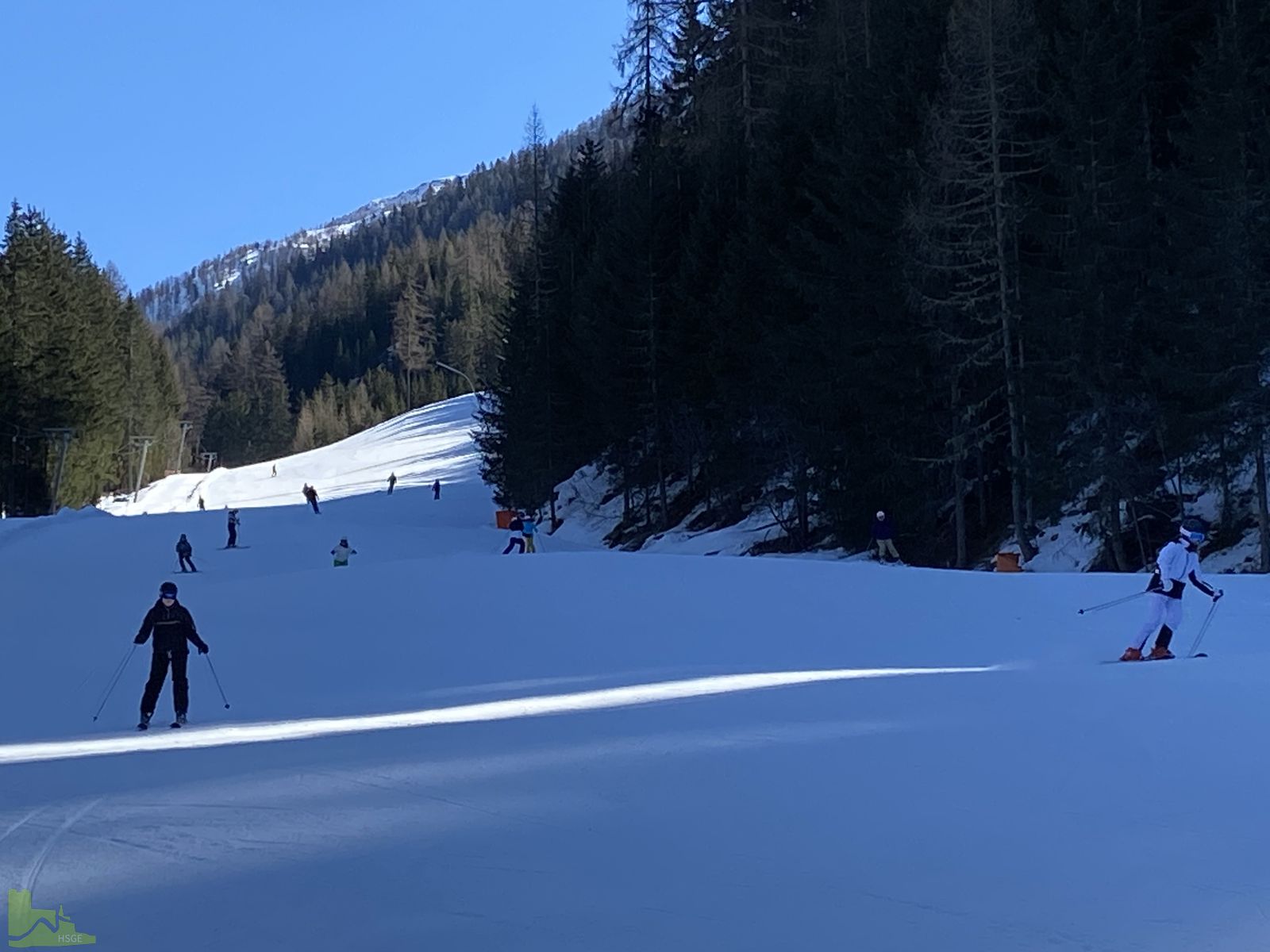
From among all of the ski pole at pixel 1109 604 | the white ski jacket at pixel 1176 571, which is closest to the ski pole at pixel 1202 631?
the white ski jacket at pixel 1176 571

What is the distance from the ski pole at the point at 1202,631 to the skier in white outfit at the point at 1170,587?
437 millimetres

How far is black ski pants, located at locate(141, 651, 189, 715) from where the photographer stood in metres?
13.2

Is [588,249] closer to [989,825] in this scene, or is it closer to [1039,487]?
[1039,487]

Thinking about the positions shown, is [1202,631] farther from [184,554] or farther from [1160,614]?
[184,554]

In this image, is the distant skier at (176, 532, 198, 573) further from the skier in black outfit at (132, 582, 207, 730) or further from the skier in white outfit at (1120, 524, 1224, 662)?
the skier in white outfit at (1120, 524, 1224, 662)

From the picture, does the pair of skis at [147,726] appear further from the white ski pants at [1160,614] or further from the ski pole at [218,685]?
the white ski pants at [1160,614]

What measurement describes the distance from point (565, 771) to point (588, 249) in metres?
46.5

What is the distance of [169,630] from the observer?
1328 centimetres

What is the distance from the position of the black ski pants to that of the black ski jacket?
0.06 metres

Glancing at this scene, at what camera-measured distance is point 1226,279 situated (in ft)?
72.6

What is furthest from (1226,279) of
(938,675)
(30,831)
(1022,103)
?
(30,831)

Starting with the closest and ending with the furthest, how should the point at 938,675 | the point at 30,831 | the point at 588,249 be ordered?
the point at 30,831 < the point at 938,675 < the point at 588,249

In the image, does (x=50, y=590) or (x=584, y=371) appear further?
(x=584, y=371)

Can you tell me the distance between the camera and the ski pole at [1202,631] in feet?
45.5
